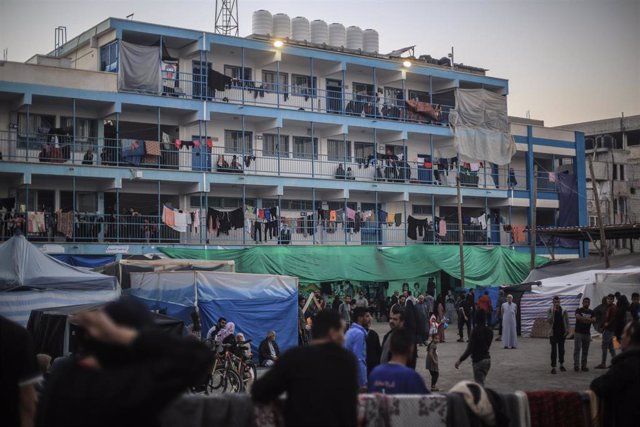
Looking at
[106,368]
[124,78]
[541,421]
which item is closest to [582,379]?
[541,421]

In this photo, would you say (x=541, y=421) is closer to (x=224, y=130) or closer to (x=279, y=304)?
(x=279, y=304)

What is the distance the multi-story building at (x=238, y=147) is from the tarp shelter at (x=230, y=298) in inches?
521

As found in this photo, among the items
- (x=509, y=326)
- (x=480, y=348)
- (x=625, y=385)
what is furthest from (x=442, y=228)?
(x=625, y=385)

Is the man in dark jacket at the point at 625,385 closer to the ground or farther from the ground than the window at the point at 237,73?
closer to the ground

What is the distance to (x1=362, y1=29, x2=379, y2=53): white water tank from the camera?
169 ft

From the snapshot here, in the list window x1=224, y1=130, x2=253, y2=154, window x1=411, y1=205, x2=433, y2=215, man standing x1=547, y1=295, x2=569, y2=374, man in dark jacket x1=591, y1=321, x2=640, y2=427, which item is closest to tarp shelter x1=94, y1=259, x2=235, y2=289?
man standing x1=547, y1=295, x2=569, y2=374

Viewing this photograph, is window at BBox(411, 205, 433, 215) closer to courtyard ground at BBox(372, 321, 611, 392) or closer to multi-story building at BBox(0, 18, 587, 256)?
multi-story building at BBox(0, 18, 587, 256)

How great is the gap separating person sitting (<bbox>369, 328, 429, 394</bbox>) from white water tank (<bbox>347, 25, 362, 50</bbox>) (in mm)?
44515

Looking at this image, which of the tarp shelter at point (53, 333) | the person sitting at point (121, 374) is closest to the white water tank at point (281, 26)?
the tarp shelter at point (53, 333)

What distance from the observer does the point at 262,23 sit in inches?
1881

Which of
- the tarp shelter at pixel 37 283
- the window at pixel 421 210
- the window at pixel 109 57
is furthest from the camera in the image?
the window at pixel 421 210

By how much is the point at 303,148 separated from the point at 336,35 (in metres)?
7.33

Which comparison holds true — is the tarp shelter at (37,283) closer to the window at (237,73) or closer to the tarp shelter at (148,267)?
the tarp shelter at (148,267)

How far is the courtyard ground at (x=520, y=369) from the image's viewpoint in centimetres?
1995
